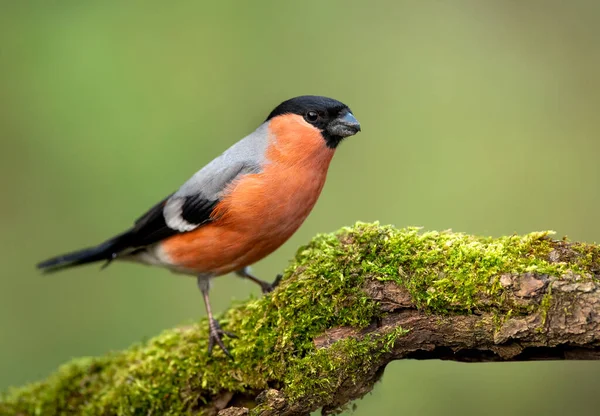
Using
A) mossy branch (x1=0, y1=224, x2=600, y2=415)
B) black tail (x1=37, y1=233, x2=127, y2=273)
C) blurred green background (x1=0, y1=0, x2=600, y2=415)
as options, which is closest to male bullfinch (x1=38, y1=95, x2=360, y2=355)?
mossy branch (x1=0, y1=224, x2=600, y2=415)

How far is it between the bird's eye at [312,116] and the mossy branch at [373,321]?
1.01 metres

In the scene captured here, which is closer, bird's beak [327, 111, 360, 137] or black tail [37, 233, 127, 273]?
bird's beak [327, 111, 360, 137]

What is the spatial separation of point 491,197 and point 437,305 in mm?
4836

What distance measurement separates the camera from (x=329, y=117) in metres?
4.69

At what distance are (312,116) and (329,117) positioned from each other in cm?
14

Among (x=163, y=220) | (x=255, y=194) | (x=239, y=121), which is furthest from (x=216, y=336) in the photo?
(x=239, y=121)

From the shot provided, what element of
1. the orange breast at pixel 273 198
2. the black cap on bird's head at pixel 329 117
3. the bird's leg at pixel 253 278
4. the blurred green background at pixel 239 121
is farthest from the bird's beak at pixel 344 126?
the blurred green background at pixel 239 121

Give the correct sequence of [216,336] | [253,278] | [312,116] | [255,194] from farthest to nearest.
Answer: [253,278], [312,116], [255,194], [216,336]

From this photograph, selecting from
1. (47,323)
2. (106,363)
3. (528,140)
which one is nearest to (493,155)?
(528,140)

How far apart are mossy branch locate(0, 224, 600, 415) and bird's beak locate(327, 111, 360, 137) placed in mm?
877

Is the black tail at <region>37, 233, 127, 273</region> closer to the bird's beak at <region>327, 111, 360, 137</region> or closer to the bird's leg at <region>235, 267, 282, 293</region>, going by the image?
the bird's leg at <region>235, 267, 282, 293</region>

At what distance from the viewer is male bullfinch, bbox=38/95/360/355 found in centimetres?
461

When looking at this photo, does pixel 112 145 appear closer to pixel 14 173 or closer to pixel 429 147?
pixel 14 173

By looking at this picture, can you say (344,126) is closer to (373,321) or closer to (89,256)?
(373,321)
